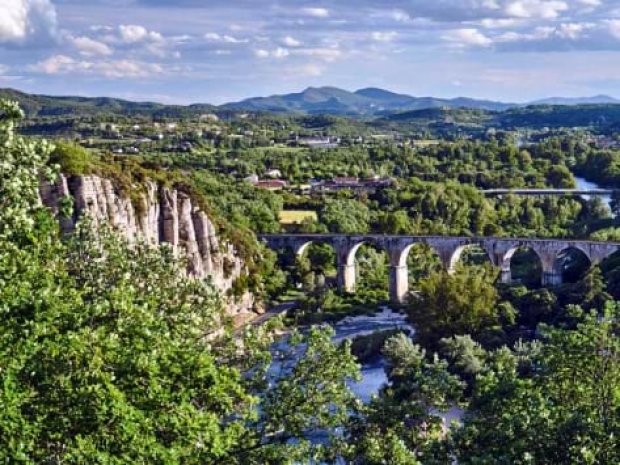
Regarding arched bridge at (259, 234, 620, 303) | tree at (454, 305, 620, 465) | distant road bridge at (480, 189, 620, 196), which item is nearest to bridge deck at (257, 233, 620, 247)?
arched bridge at (259, 234, 620, 303)

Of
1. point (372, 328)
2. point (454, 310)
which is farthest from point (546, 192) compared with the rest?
point (454, 310)

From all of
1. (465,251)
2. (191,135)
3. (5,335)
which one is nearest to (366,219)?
(465,251)

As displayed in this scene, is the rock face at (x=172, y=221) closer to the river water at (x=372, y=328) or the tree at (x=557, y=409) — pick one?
the river water at (x=372, y=328)

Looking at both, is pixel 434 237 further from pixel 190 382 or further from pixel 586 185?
pixel 190 382

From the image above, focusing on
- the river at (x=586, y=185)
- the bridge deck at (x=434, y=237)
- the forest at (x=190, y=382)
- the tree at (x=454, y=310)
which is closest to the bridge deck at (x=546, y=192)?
the river at (x=586, y=185)

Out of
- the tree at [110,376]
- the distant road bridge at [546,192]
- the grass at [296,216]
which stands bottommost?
the grass at [296,216]

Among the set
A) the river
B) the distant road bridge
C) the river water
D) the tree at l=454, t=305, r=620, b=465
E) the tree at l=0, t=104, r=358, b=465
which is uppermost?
the tree at l=0, t=104, r=358, b=465

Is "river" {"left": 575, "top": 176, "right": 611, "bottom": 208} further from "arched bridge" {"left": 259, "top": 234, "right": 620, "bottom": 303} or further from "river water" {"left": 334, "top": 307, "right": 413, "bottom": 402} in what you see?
"river water" {"left": 334, "top": 307, "right": 413, "bottom": 402}
